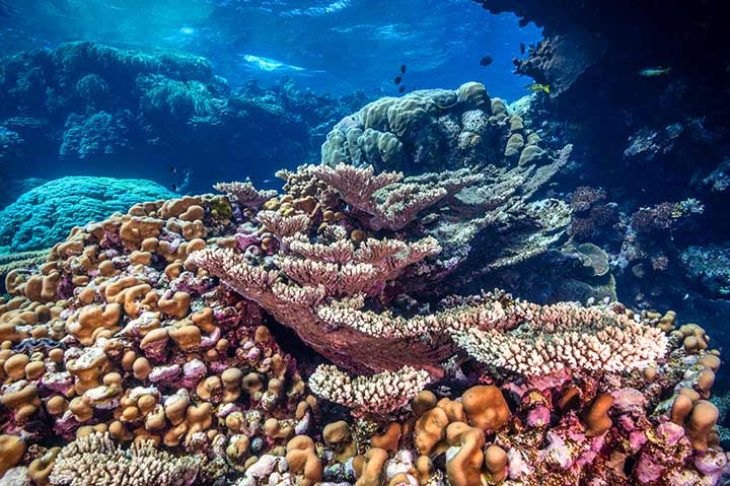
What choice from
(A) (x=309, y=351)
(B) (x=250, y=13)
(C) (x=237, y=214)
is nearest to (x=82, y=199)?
(C) (x=237, y=214)

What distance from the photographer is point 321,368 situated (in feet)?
7.94

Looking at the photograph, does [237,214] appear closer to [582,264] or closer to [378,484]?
[378,484]

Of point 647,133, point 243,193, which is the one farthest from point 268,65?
point 243,193

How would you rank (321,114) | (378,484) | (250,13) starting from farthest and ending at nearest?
(250,13) < (321,114) < (378,484)

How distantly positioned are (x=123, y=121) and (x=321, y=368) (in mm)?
22768

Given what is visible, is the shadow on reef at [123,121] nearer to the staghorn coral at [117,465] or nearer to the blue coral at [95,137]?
the blue coral at [95,137]

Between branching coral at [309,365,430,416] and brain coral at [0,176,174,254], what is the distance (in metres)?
10.2

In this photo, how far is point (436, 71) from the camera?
48.2 m

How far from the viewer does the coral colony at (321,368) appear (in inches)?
79.8

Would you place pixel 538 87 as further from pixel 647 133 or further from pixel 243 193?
pixel 243 193

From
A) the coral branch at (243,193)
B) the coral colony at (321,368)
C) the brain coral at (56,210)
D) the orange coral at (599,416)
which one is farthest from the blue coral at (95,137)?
the orange coral at (599,416)

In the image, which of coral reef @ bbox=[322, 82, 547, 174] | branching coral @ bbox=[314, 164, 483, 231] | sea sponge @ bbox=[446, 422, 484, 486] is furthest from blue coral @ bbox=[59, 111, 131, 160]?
sea sponge @ bbox=[446, 422, 484, 486]

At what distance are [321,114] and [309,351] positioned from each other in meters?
22.8

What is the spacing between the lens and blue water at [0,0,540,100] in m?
28.5
